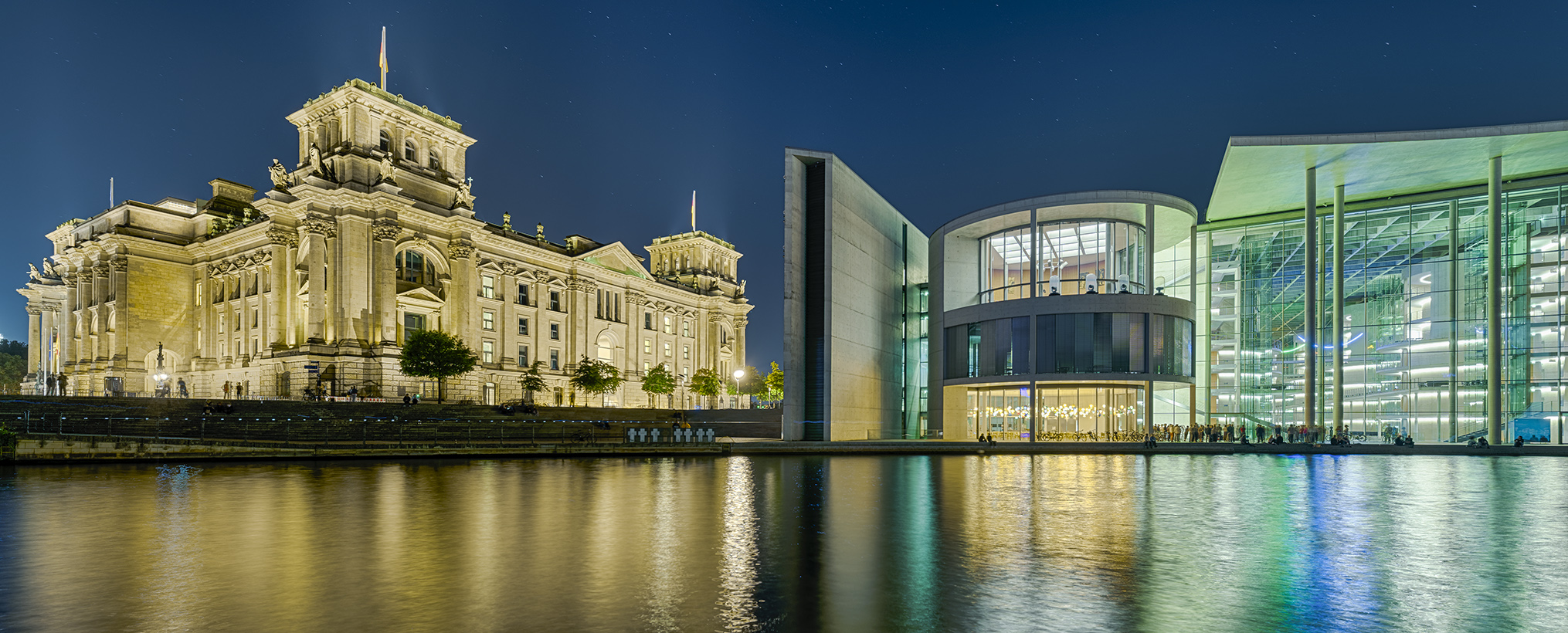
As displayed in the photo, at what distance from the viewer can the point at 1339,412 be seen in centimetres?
4988

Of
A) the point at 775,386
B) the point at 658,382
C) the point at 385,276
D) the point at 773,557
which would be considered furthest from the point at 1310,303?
the point at 775,386

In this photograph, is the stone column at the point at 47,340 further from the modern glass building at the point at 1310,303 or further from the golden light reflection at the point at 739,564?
the golden light reflection at the point at 739,564

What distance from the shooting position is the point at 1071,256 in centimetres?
5416

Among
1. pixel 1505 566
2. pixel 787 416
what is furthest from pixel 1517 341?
pixel 1505 566

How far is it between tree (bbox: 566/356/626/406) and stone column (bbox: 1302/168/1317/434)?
59694 mm

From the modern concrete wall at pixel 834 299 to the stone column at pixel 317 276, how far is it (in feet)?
120

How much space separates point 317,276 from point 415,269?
28.8ft

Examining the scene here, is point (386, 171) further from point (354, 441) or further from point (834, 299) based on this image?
point (834, 299)

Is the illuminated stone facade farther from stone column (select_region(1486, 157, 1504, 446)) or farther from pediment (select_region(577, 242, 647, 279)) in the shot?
stone column (select_region(1486, 157, 1504, 446))

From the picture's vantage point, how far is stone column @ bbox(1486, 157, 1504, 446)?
150 feet

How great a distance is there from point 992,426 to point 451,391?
44.5 m

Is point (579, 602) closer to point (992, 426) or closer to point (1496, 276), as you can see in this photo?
point (992, 426)

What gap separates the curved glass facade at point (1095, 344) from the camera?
48000 mm

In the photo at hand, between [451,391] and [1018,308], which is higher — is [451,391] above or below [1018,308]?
below
